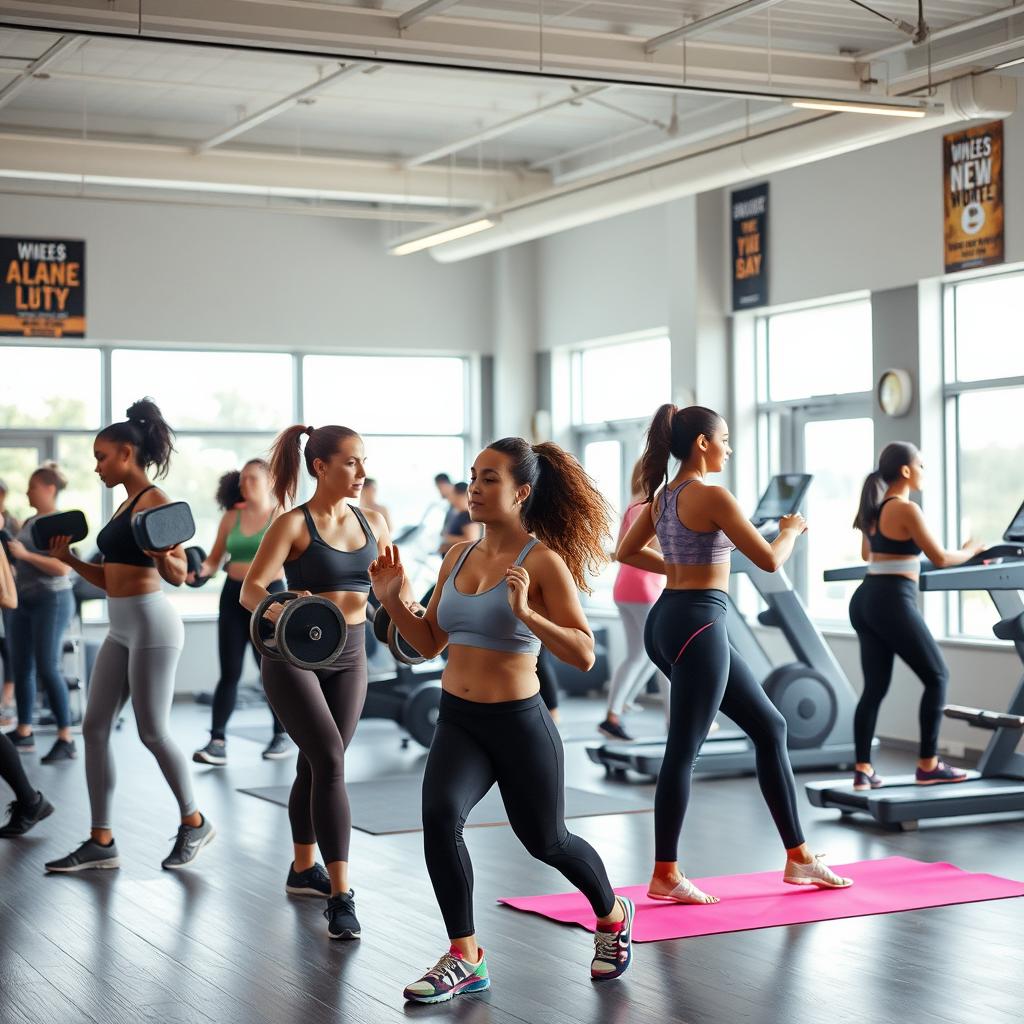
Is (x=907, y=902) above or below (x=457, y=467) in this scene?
below

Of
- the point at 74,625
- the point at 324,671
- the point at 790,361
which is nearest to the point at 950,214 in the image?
the point at 790,361

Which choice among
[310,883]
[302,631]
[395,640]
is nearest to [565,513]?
[395,640]

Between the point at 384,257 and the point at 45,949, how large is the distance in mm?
8524

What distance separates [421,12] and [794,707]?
3.68 m

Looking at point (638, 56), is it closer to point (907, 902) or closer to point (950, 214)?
point (950, 214)

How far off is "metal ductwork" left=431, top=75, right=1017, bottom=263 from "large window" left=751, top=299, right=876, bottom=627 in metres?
1.12

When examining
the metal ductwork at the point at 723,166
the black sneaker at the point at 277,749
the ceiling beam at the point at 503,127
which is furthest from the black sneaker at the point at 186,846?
the ceiling beam at the point at 503,127

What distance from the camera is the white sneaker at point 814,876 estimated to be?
5.05 metres

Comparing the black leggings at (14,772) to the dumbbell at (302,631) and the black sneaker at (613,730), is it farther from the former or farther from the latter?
the black sneaker at (613,730)

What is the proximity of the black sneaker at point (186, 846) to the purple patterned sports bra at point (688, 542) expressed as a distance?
205cm

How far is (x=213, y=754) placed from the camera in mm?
7977

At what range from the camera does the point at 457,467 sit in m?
12.6

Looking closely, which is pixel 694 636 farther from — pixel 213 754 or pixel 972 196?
pixel 972 196

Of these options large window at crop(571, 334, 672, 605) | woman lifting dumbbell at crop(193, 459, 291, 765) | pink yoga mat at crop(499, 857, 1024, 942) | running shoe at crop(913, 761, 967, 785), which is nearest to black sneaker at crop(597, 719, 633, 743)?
woman lifting dumbbell at crop(193, 459, 291, 765)
